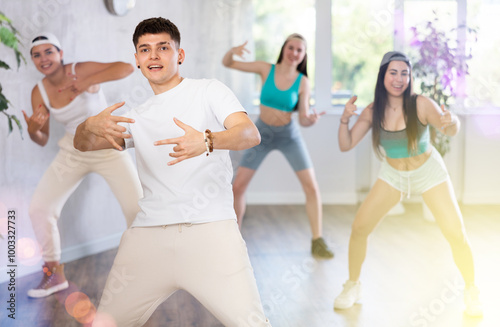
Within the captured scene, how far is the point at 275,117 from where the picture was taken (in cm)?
409

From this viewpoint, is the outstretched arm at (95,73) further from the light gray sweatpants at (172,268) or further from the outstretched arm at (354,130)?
the light gray sweatpants at (172,268)

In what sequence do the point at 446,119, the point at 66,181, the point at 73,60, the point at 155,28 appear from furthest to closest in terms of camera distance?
the point at 73,60 → the point at 66,181 → the point at 446,119 → the point at 155,28

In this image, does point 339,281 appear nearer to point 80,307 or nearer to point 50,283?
point 80,307

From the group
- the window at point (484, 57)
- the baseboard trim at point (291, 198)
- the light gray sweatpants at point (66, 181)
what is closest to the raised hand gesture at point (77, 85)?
the light gray sweatpants at point (66, 181)

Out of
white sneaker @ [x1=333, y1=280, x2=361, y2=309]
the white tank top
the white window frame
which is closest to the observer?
white sneaker @ [x1=333, y1=280, x2=361, y2=309]

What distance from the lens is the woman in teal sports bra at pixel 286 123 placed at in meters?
4.04

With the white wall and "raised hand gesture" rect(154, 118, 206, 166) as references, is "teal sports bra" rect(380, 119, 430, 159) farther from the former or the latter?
the white wall

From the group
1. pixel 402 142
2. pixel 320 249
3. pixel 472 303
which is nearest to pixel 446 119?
pixel 402 142

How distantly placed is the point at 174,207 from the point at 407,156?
1408 millimetres

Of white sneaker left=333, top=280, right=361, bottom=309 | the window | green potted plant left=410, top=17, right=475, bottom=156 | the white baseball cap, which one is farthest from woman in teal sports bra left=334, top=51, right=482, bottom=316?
the window

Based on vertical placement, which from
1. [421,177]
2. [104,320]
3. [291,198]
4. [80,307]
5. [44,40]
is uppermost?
[44,40]

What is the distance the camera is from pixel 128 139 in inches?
74.9

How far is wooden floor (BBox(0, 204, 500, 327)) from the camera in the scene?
288 centimetres

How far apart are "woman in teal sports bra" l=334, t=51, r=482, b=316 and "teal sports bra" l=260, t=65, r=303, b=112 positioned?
1187 millimetres
